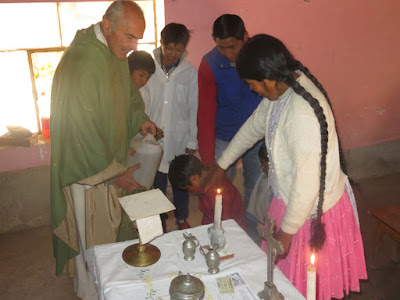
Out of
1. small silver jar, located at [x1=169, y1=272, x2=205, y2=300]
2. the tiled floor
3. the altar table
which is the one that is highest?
small silver jar, located at [x1=169, y1=272, x2=205, y2=300]

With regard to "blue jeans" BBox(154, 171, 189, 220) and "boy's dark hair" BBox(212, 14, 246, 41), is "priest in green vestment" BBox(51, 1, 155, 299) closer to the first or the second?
"boy's dark hair" BBox(212, 14, 246, 41)

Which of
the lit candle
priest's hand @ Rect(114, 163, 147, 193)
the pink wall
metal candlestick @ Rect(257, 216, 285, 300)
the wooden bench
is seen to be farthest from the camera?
the pink wall

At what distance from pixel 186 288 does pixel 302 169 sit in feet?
2.39

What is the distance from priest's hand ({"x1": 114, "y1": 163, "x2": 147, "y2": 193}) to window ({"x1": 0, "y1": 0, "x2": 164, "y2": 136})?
1706 millimetres

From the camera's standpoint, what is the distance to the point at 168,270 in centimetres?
196

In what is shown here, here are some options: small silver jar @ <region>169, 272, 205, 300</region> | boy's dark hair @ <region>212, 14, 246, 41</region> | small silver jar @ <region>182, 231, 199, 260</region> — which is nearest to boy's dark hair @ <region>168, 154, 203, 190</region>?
boy's dark hair @ <region>212, 14, 246, 41</region>

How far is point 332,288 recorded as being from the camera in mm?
2307

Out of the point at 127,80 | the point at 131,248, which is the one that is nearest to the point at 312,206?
the point at 131,248

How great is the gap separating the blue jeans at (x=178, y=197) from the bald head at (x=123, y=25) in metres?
1.52

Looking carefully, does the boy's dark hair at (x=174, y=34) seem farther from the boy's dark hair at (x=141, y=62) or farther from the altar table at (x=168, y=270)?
the altar table at (x=168, y=270)

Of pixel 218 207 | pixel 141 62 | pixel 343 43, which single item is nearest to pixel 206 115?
pixel 141 62

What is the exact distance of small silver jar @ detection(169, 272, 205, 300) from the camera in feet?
5.50

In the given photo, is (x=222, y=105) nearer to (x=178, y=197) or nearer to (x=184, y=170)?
(x=184, y=170)

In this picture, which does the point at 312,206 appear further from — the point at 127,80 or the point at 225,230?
the point at 127,80
